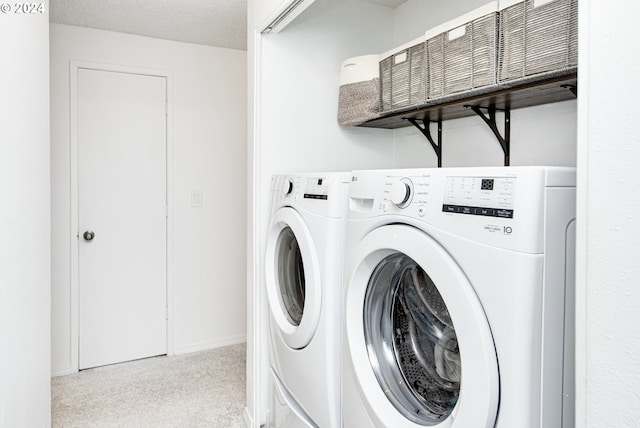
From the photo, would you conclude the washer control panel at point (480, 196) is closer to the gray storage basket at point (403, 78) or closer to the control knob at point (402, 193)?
the control knob at point (402, 193)

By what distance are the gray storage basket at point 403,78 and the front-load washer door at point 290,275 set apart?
67 centimetres

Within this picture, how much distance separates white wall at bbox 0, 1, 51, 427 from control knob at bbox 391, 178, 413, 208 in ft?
3.36

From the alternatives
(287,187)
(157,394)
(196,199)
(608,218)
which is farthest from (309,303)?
(196,199)

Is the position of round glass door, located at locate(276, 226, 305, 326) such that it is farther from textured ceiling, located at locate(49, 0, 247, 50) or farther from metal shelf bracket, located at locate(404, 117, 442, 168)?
textured ceiling, located at locate(49, 0, 247, 50)

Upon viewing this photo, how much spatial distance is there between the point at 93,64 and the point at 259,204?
1712mm

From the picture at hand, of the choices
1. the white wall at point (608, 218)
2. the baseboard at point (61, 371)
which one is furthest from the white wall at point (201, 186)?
the white wall at point (608, 218)

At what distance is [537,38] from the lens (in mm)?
1271

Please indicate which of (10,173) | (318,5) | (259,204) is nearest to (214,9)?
(318,5)

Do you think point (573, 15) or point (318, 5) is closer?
point (573, 15)

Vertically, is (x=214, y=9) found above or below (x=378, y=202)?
above

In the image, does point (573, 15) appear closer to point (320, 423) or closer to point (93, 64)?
point (320, 423)

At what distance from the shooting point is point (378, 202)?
1.22m

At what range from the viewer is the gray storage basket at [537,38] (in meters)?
1.19

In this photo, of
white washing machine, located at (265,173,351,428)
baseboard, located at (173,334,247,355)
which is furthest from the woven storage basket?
baseboard, located at (173,334,247,355)
